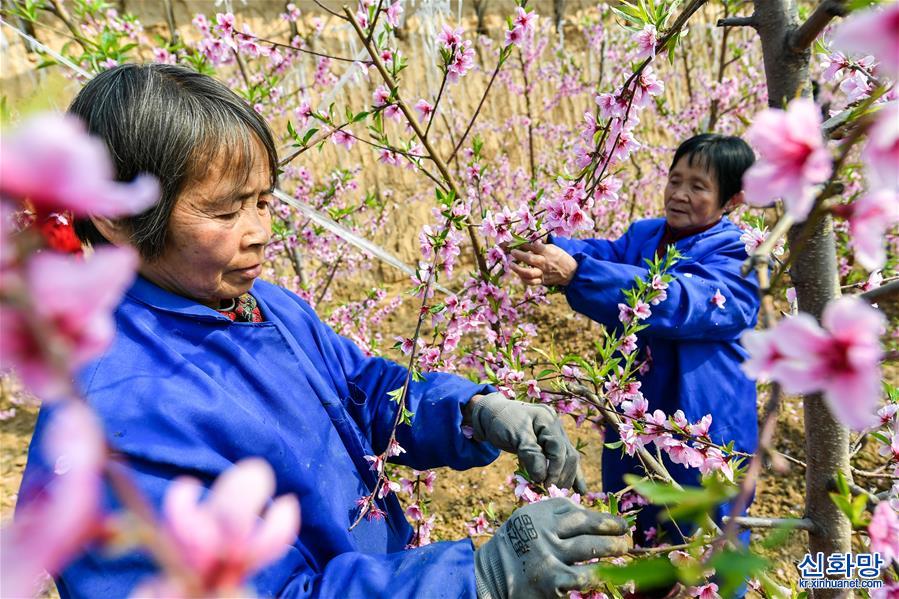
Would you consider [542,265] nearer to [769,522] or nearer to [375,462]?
[375,462]

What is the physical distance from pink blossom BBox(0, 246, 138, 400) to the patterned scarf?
124 centimetres

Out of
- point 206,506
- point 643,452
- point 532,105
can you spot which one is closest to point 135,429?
point 206,506

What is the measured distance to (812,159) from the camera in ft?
1.58

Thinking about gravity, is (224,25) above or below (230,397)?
above

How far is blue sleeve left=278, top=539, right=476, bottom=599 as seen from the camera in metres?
1.12

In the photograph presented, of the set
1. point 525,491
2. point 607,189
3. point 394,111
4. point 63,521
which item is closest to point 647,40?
point 607,189

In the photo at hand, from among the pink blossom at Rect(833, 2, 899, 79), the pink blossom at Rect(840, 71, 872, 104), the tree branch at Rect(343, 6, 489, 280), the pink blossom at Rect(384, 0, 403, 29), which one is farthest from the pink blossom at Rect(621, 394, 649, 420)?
the pink blossom at Rect(384, 0, 403, 29)

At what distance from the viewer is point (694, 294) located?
83.0 inches

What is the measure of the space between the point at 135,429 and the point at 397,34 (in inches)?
232

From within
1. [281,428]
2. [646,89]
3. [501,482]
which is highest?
[646,89]

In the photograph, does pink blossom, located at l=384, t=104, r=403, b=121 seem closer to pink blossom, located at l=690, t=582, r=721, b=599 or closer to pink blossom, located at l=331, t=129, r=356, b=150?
pink blossom, located at l=331, t=129, r=356, b=150

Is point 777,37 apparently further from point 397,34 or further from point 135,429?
point 397,34

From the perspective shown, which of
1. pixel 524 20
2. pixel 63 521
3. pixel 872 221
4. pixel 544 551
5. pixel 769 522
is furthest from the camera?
pixel 524 20

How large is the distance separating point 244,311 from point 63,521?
53.4 inches
